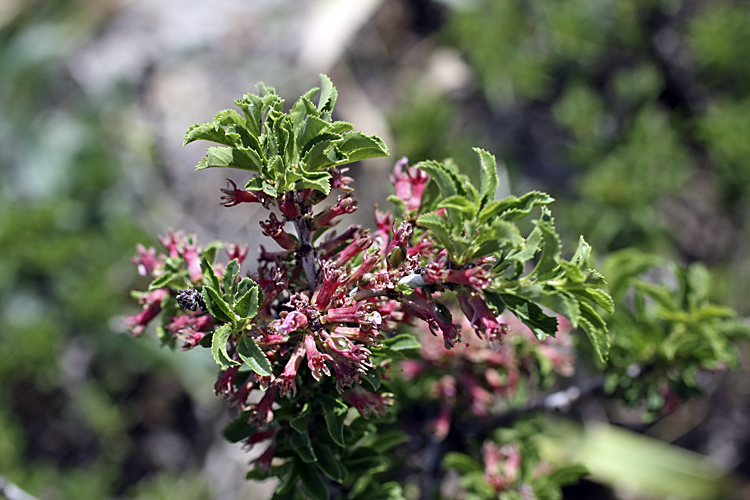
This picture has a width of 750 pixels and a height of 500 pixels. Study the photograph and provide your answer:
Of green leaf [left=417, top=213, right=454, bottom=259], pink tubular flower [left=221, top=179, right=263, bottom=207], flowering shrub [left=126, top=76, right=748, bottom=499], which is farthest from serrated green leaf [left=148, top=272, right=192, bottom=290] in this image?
green leaf [left=417, top=213, right=454, bottom=259]

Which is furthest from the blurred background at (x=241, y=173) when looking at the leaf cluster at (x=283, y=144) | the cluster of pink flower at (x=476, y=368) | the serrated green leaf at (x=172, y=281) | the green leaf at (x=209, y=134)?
the green leaf at (x=209, y=134)

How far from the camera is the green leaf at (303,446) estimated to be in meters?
1.28

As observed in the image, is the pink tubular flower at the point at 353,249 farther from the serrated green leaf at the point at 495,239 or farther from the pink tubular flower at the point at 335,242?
the serrated green leaf at the point at 495,239

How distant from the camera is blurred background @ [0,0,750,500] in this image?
3787 millimetres

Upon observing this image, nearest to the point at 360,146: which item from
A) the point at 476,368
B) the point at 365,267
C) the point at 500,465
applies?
the point at 365,267

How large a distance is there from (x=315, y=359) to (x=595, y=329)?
57 centimetres

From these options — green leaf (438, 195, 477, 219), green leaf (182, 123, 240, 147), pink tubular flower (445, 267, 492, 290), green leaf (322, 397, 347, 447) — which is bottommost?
green leaf (322, 397, 347, 447)

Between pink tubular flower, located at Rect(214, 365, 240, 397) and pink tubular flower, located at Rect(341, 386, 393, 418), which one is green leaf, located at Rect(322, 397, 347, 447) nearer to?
pink tubular flower, located at Rect(341, 386, 393, 418)

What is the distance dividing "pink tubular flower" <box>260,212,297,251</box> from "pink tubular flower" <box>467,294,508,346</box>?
41cm

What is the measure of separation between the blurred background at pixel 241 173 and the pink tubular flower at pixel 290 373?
274 centimetres

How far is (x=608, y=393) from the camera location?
196 cm

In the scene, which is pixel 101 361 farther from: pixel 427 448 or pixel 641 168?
pixel 641 168

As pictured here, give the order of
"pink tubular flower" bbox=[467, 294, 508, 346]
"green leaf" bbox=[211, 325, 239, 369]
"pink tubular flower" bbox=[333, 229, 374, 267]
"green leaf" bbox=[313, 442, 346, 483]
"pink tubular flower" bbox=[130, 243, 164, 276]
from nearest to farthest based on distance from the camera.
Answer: "green leaf" bbox=[211, 325, 239, 369], "pink tubular flower" bbox=[467, 294, 508, 346], "pink tubular flower" bbox=[333, 229, 374, 267], "green leaf" bbox=[313, 442, 346, 483], "pink tubular flower" bbox=[130, 243, 164, 276]

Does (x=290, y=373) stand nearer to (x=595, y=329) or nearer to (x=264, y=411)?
(x=264, y=411)
